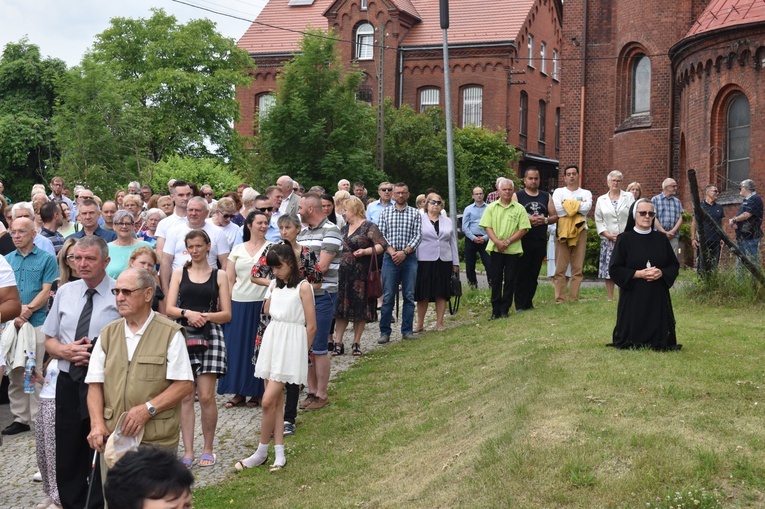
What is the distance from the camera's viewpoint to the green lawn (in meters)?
6.77

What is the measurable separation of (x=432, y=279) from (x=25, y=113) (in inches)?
2241

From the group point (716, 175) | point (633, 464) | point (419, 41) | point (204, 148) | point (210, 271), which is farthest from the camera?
point (204, 148)

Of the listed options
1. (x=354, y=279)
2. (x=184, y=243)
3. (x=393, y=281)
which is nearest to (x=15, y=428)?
(x=184, y=243)

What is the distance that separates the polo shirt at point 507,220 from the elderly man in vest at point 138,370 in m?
9.46

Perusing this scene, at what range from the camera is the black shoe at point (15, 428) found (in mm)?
10594

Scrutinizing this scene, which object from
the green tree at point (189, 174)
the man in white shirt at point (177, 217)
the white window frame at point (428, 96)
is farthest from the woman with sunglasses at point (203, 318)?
the white window frame at point (428, 96)

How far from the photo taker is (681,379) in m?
9.31

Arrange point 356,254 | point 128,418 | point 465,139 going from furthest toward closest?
1. point 465,139
2. point 356,254
3. point 128,418

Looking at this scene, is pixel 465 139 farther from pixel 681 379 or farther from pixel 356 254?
pixel 681 379

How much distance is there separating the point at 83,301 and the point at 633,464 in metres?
3.78

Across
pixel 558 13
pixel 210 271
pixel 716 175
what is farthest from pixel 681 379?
pixel 558 13

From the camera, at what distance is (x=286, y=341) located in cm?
916

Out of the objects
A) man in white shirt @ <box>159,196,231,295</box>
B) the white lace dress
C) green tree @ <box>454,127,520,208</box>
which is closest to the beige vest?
the white lace dress

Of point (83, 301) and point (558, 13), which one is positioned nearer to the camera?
point (83, 301)
